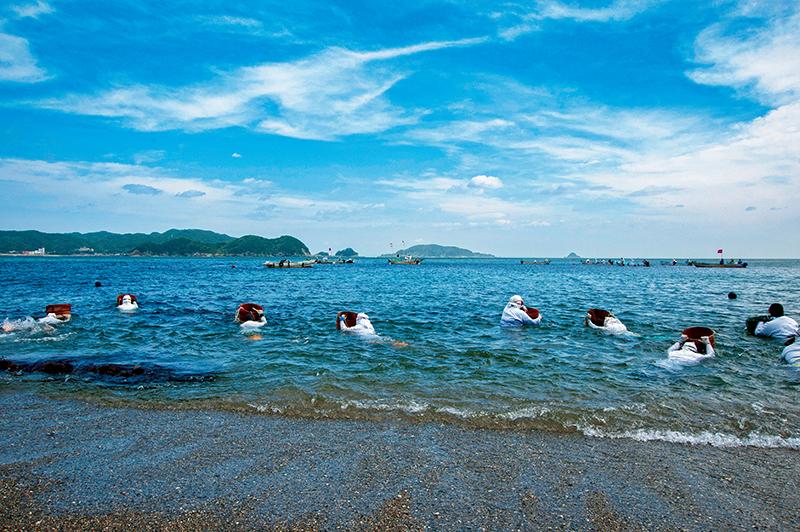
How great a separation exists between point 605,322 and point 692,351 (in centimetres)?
604

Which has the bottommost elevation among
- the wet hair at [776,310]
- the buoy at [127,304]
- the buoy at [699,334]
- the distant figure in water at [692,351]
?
the buoy at [127,304]

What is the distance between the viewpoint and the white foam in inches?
318

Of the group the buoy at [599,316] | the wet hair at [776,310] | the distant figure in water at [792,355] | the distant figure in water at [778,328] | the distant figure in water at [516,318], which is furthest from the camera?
the distant figure in water at [516,318]

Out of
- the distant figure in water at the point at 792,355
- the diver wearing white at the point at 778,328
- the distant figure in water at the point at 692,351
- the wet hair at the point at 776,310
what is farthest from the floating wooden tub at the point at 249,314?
the wet hair at the point at 776,310

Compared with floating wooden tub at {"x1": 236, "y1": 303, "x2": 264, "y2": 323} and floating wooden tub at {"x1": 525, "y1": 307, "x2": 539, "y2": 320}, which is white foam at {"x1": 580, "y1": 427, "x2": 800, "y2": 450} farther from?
floating wooden tub at {"x1": 236, "y1": 303, "x2": 264, "y2": 323}

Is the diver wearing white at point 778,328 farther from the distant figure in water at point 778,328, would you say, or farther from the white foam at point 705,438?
the white foam at point 705,438

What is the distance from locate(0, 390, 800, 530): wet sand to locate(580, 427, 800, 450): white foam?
0.28 m

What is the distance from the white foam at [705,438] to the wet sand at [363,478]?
0.28m

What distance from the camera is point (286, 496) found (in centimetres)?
591

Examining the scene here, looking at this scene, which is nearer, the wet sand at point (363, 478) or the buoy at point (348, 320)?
the wet sand at point (363, 478)

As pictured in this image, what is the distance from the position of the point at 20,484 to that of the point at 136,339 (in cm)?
1343

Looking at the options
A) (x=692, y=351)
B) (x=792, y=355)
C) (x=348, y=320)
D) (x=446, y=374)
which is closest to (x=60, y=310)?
(x=348, y=320)

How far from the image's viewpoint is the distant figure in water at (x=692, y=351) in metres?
Answer: 14.2

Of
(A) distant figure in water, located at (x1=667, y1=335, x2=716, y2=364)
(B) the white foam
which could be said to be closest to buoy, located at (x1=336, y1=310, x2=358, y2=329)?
(A) distant figure in water, located at (x1=667, y1=335, x2=716, y2=364)
